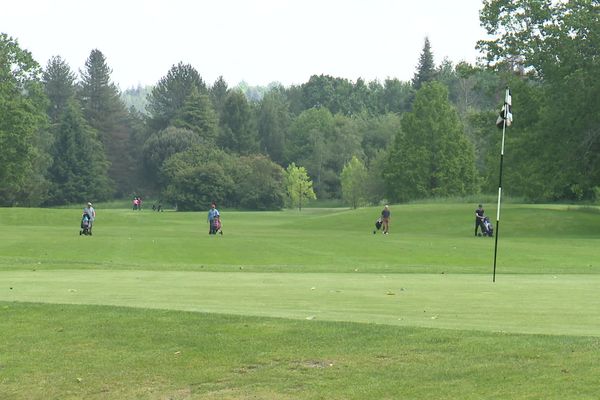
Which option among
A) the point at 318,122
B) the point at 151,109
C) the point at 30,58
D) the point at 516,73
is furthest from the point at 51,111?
the point at 516,73

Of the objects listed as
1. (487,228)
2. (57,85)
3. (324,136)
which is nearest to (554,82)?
(487,228)

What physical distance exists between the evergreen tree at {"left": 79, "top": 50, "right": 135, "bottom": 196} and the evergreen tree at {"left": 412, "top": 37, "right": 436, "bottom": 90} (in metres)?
50.2

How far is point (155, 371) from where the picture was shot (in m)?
11.0

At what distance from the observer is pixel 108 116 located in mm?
170750

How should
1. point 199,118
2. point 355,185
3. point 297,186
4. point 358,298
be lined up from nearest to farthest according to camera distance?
point 358,298, point 355,185, point 297,186, point 199,118

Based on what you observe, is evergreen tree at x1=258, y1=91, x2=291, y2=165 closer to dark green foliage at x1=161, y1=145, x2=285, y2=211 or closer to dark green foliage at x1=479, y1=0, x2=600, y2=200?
dark green foliage at x1=161, y1=145, x2=285, y2=211

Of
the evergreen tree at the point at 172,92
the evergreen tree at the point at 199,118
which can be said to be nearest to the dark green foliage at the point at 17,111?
the evergreen tree at the point at 199,118

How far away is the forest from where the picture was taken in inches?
2496

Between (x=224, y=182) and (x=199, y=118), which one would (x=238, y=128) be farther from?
(x=224, y=182)

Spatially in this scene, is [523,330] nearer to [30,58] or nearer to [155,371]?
[155,371]

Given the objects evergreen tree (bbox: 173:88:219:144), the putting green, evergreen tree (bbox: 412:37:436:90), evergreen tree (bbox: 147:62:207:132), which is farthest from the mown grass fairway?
evergreen tree (bbox: 147:62:207:132)

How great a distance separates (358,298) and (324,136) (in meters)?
145

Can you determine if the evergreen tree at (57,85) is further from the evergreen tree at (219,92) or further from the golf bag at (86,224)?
the golf bag at (86,224)

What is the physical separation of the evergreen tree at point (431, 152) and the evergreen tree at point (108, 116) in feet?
250
